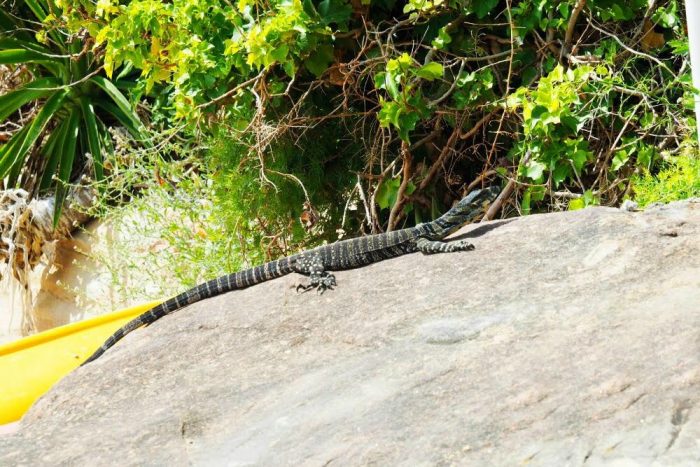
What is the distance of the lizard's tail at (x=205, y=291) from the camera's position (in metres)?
6.08

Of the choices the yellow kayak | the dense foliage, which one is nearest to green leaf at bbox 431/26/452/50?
the dense foliage

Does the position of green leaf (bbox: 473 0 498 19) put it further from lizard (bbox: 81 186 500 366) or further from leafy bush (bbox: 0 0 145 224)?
leafy bush (bbox: 0 0 145 224)

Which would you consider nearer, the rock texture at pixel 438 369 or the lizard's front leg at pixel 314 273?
the rock texture at pixel 438 369

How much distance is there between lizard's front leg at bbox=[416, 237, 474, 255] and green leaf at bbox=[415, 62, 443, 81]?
5.12 feet

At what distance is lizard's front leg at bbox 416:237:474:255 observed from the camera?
5641 millimetres

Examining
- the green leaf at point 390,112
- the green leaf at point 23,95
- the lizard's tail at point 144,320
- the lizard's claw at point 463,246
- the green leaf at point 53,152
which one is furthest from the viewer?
the green leaf at point 53,152

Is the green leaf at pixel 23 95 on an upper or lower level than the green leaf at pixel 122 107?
upper

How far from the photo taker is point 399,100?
7.08 meters

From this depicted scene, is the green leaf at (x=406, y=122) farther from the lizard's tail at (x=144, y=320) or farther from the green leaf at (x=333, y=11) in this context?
the lizard's tail at (x=144, y=320)

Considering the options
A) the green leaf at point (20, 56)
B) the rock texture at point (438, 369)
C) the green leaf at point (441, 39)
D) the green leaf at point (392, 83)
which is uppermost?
the green leaf at point (20, 56)

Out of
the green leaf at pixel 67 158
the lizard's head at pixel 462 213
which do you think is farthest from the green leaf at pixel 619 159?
the green leaf at pixel 67 158

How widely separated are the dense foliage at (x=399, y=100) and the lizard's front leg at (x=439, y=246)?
134 cm

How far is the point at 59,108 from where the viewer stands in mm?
11062

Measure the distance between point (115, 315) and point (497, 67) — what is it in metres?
3.62
